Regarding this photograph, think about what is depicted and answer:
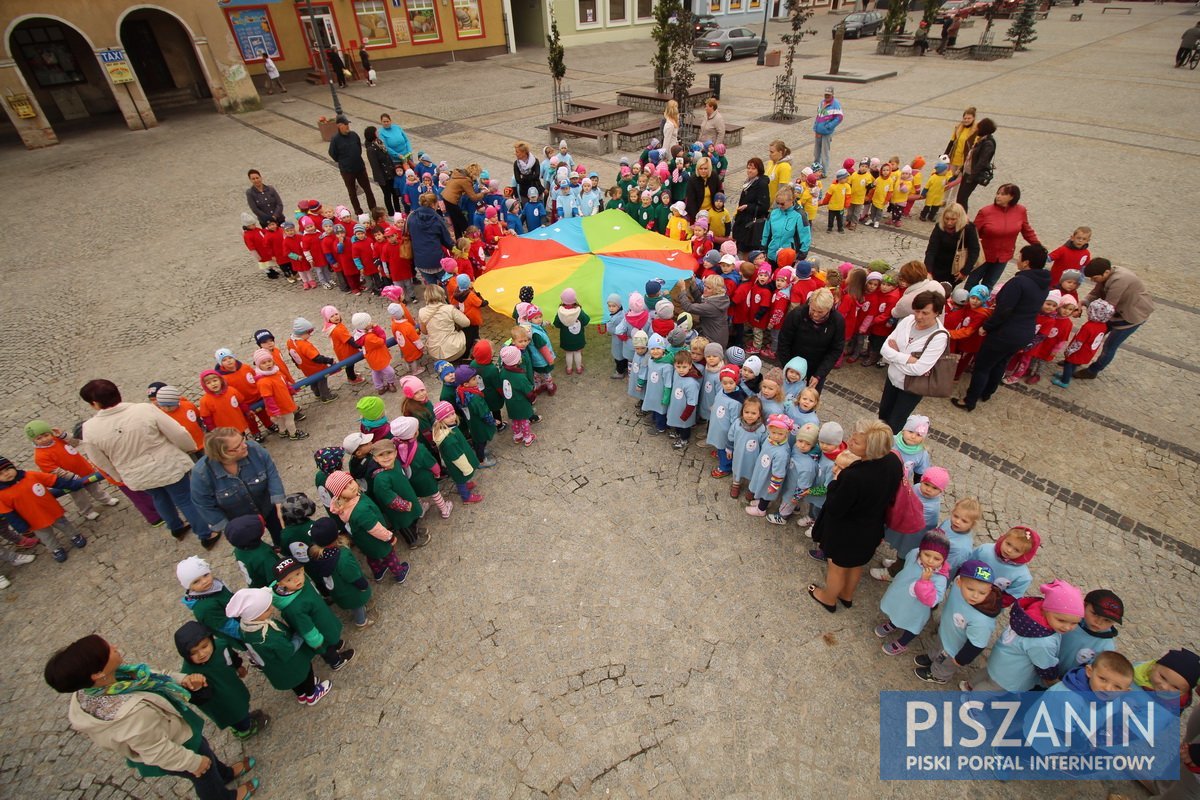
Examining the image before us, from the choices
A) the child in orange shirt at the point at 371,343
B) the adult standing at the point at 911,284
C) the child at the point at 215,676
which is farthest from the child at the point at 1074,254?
the child at the point at 215,676

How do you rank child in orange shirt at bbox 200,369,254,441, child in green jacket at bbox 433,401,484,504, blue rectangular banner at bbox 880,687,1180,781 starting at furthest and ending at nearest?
child in orange shirt at bbox 200,369,254,441 < child in green jacket at bbox 433,401,484,504 < blue rectangular banner at bbox 880,687,1180,781

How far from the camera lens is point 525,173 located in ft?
37.1

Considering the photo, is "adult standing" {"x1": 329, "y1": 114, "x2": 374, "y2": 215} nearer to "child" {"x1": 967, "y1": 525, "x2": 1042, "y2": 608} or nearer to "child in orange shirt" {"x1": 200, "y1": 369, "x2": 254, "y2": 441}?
"child in orange shirt" {"x1": 200, "y1": 369, "x2": 254, "y2": 441}

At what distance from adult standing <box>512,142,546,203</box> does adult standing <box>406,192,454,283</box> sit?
2.73 m

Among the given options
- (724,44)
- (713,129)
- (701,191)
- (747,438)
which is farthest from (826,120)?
(724,44)

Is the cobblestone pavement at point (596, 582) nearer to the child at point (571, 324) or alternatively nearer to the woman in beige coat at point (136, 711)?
the child at point (571, 324)

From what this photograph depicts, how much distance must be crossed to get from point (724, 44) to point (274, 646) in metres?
34.1

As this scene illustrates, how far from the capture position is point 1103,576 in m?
5.14

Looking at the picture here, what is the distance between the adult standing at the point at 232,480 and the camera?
16.1ft

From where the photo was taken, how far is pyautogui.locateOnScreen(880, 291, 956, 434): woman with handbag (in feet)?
18.2

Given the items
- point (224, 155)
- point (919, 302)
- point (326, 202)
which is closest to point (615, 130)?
point (326, 202)

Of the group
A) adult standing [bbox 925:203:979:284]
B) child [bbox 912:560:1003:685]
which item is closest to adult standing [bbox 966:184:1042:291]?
adult standing [bbox 925:203:979:284]

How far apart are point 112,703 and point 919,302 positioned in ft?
23.1

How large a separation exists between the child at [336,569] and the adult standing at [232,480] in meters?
0.93
